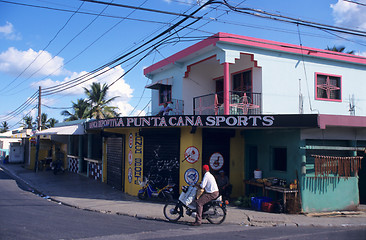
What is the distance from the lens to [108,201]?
38.4 ft

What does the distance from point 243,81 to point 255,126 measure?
4.73 metres

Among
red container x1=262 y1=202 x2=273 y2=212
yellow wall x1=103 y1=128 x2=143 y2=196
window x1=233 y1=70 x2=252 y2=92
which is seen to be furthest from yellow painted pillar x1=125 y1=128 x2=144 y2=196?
window x1=233 y1=70 x2=252 y2=92

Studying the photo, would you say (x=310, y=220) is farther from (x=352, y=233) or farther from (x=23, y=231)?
(x=23, y=231)

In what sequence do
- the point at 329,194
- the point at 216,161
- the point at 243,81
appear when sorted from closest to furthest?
the point at 329,194
the point at 216,161
the point at 243,81

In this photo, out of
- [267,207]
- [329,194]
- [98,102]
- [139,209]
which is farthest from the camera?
[98,102]

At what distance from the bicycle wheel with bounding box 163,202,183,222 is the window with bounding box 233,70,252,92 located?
7290 mm

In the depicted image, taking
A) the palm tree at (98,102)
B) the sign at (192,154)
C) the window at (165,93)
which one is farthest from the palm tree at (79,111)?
Result: the sign at (192,154)

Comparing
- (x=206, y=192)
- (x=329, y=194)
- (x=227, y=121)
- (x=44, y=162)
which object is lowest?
(x=329, y=194)

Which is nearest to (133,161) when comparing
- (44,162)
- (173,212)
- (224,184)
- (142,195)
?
(142,195)

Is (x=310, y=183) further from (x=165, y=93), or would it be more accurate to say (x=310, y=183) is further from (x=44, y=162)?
(x=44, y=162)

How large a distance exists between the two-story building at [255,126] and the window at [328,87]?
50 mm

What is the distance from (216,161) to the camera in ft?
40.2

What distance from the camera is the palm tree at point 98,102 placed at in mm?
33344

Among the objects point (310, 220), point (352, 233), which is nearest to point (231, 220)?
point (310, 220)
